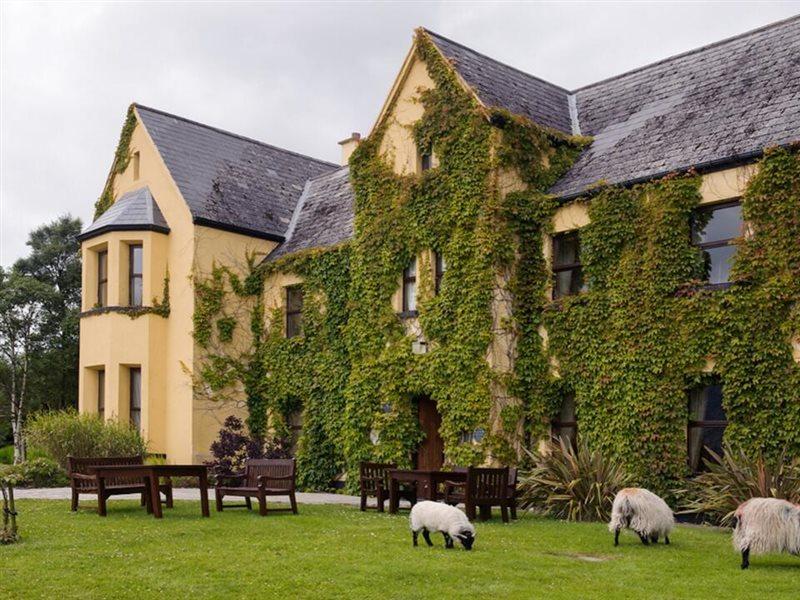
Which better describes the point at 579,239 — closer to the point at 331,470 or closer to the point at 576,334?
the point at 576,334

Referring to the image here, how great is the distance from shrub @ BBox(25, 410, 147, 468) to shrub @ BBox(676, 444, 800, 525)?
13990 mm

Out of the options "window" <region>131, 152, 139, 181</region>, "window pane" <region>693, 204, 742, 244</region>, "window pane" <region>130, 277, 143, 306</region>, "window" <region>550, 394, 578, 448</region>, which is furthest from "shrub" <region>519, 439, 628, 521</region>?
"window" <region>131, 152, 139, 181</region>

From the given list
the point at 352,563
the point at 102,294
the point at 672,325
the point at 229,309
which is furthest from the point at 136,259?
the point at 352,563

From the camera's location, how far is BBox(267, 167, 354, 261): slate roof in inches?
1029

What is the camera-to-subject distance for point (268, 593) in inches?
366

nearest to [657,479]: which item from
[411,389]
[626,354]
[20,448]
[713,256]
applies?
[626,354]

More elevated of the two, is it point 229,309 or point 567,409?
point 229,309

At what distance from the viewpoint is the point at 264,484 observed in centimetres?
1617

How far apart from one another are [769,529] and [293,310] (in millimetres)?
17379

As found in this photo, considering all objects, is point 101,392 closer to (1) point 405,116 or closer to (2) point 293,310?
(2) point 293,310

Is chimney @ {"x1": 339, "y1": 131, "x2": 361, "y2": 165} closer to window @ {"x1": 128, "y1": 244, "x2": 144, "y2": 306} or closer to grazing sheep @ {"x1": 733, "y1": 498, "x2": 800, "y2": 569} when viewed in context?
window @ {"x1": 128, "y1": 244, "x2": 144, "y2": 306}

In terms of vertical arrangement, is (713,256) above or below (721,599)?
above

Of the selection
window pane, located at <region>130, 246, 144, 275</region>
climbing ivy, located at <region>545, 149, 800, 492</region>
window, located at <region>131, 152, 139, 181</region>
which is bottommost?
climbing ivy, located at <region>545, 149, 800, 492</region>

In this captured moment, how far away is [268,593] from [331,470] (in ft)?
49.2
